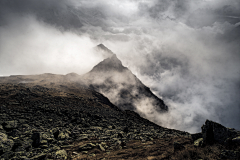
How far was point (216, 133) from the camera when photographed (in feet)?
39.2

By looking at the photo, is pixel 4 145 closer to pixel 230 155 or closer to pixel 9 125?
pixel 9 125

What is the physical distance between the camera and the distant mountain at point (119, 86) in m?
102

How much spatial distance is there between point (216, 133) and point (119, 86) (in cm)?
10857

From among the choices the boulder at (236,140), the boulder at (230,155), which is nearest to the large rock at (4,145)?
the boulder at (230,155)

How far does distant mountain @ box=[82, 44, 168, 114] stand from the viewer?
335 ft

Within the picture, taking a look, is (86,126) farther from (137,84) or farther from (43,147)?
(137,84)

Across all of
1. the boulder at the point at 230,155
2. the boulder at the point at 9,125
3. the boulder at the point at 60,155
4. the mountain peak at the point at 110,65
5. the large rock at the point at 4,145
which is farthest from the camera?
the mountain peak at the point at 110,65

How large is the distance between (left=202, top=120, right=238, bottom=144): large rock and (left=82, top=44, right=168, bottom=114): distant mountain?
85236 millimetres

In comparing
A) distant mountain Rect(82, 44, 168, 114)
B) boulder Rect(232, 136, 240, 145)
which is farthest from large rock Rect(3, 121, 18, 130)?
distant mountain Rect(82, 44, 168, 114)

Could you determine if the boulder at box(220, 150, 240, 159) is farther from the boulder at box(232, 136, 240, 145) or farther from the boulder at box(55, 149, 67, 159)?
the boulder at box(55, 149, 67, 159)

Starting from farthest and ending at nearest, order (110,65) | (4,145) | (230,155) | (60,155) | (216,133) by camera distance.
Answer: (110,65)
(60,155)
(4,145)
(216,133)
(230,155)

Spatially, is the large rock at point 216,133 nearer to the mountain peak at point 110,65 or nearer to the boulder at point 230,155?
the boulder at point 230,155

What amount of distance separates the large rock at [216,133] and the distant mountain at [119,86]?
85236 millimetres

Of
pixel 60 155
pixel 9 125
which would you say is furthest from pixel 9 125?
pixel 60 155
